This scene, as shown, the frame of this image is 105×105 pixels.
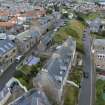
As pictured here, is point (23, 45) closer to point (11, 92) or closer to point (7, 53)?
point (7, 53)

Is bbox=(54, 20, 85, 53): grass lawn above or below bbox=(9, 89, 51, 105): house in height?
below

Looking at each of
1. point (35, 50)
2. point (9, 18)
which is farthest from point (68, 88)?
point (9, 18)

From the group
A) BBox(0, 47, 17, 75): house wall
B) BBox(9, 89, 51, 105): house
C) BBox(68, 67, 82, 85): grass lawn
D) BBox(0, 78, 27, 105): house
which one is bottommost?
BBox(68, 67, 82, 85): grass lawn

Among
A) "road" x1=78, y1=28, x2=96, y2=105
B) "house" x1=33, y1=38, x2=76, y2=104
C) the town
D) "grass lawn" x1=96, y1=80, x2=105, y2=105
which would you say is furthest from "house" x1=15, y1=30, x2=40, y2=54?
"grass lawn" x1=96, y1=80, x2=105, y2=105

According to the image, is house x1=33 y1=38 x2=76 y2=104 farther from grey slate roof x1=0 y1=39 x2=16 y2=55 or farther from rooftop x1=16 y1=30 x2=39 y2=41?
rooftop x1=16 y1=30 x2=39 y2=41

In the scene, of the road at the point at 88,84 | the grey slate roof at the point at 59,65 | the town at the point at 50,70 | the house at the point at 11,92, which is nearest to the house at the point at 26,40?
the town at the point at 50,70

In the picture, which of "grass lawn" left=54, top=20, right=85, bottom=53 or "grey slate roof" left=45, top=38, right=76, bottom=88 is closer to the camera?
"grey slate roof" left=45, top=38, right=76, bottom=88

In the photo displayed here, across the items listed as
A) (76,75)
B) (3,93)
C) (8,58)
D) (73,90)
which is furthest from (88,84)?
(8,58)
